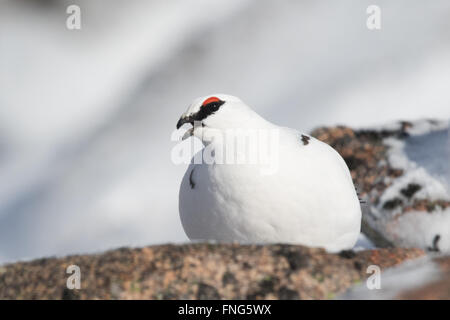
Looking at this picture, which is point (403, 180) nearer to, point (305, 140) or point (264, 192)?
point (305, 140)

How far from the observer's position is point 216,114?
5070 millimetres

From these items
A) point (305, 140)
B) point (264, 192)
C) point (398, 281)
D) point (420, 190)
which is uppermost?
point (305, 140)

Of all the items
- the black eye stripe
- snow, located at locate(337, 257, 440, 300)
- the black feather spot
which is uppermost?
the black eye stripe

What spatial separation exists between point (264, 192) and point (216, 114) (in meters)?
0.80

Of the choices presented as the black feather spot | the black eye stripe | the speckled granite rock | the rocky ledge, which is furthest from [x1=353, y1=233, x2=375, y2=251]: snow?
the black eye stripe

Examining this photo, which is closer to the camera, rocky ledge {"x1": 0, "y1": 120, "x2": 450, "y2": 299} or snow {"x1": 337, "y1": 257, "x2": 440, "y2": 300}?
snow {"x1": 337, "y1": 257, "x2": 440, "y2": 300}

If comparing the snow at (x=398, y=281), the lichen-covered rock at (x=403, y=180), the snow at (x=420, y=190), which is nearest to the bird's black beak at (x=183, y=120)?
the snow at (x=398, y=281)

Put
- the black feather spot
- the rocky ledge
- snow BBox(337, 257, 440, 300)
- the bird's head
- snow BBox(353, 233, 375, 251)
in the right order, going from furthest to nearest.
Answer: snow BBox(353, 233, 375, 251), the black feather spot, the bird's head, the rocky ledge, snow BBox(337, 257, 440, 300)

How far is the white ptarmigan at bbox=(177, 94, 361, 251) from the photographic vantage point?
15.8 ft

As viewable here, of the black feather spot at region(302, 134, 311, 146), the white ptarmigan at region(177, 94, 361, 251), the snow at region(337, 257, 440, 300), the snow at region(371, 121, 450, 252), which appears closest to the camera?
the snow at region(337, 257, 440, 300)

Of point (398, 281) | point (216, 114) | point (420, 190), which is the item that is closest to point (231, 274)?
point (398, 281)

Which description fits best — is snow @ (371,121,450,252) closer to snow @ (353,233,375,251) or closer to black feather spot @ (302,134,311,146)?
snow @ (353,233,375,251)

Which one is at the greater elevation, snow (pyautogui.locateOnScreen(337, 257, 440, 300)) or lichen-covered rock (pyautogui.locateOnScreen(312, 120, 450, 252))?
lichen-covered rock (pyautogui.locateOnScreen(312, 120, 450, 252))
